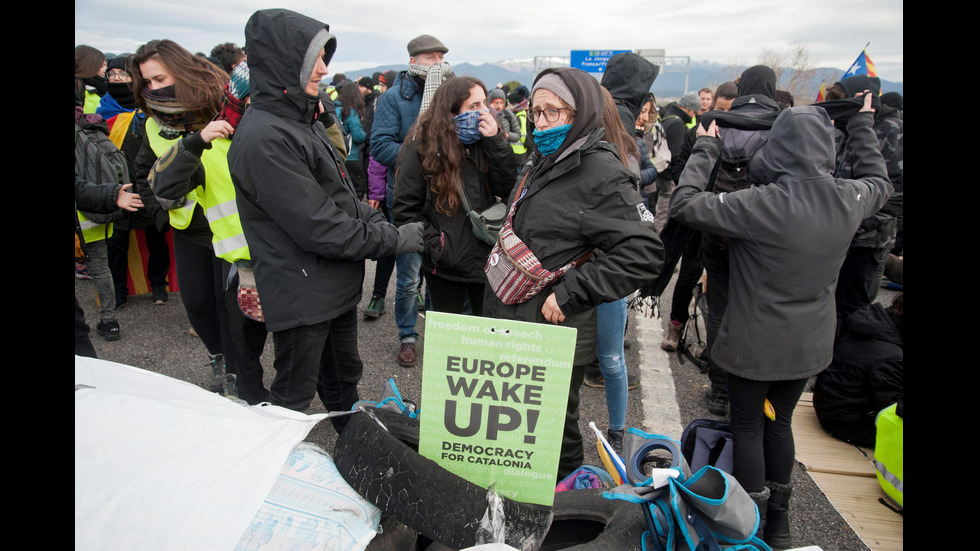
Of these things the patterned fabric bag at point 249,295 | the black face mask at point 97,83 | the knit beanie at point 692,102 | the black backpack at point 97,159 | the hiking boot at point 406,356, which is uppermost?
the knit beanie at point 692,102

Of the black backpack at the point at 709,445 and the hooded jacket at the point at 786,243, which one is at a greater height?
the hooded jacket at the point at 786,243

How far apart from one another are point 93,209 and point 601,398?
382 cm

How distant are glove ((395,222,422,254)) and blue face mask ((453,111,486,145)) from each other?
2.14ft

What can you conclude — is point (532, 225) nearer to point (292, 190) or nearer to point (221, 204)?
point (292, 190)

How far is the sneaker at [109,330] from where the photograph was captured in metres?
4.48

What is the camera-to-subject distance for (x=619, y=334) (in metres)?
2.96

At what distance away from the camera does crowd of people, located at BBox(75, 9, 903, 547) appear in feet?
7.32

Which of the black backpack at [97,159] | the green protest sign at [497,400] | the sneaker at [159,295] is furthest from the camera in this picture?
the sneaker at [159,295]

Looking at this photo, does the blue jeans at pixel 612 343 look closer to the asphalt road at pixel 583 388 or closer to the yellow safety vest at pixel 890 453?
the asphalt road at pixel 583 388

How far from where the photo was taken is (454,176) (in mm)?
3072

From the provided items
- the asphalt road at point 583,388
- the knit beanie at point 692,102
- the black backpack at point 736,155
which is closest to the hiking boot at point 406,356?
the asphalt road at point 583,388

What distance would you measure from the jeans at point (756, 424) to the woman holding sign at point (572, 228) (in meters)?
0.70
